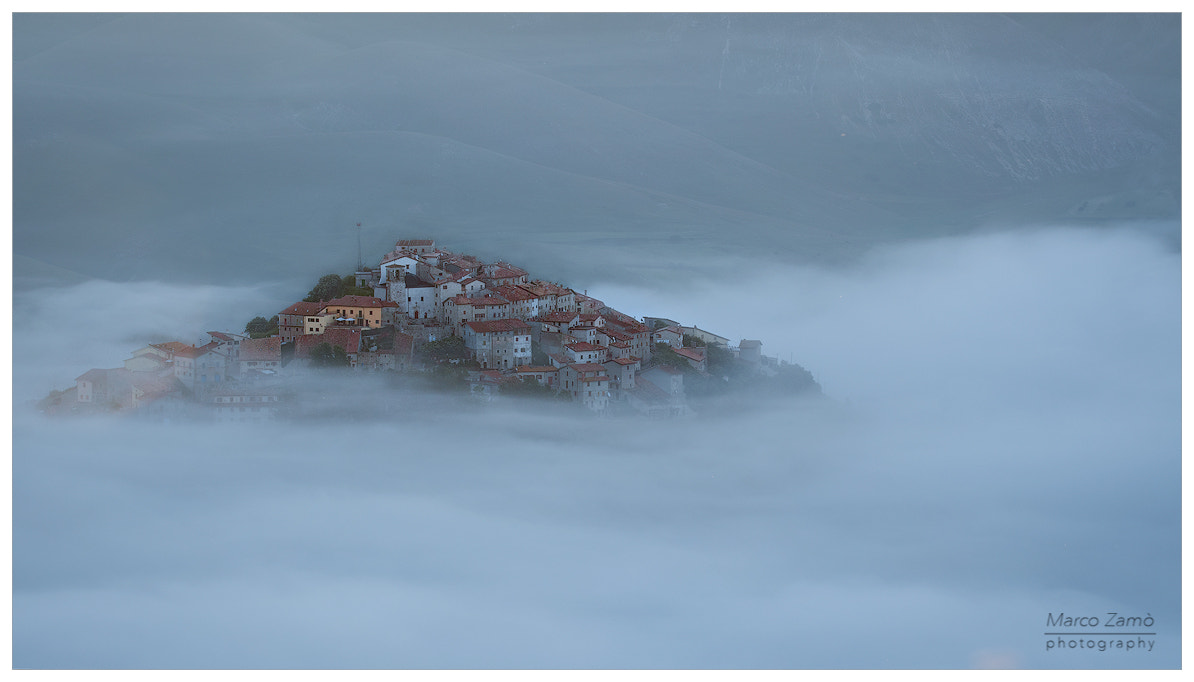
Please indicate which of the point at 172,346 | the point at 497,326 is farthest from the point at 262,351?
the point at 497,326

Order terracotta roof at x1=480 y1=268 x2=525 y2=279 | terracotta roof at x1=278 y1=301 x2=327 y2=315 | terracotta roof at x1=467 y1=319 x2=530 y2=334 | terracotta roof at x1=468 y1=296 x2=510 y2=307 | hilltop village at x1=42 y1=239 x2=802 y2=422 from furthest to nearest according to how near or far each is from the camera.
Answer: terracotta roof at x1=480 y1=268 x2=525 y2=279
terracotta roof at x1=468 y1=296 x2=510 y2=307
terracotta roof at x1=278 y1=301 x2=327 y2=315
terracotta roof at x1=467 y1=319 x2=530 y2=334
hilltop village at x1=42 y1=239 x2=802 y2=422

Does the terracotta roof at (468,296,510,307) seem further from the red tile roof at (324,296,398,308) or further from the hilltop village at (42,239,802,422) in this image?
the red tile roof at (324,296,398,308)

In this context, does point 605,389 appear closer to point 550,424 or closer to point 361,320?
point 550,424

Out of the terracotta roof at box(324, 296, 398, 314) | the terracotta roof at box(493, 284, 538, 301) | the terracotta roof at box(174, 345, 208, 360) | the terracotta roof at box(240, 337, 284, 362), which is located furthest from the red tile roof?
the terracotta roof at box(174, 345, 208, 360)

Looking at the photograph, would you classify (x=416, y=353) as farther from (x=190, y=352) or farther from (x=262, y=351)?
(x=190, y=352)

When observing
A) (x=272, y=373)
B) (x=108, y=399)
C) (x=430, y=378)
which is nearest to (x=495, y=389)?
(x=430, y=378)

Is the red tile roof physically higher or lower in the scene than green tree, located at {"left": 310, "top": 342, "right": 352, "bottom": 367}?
higher

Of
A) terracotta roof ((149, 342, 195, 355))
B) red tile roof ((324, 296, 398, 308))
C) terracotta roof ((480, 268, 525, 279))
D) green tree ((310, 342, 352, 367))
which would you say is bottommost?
green tree ((310, 342, 352, 367))

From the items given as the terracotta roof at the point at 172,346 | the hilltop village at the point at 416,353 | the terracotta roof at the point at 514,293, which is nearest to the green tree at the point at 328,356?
the hilltop village at the point at 416,353

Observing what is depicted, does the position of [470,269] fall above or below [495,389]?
above
